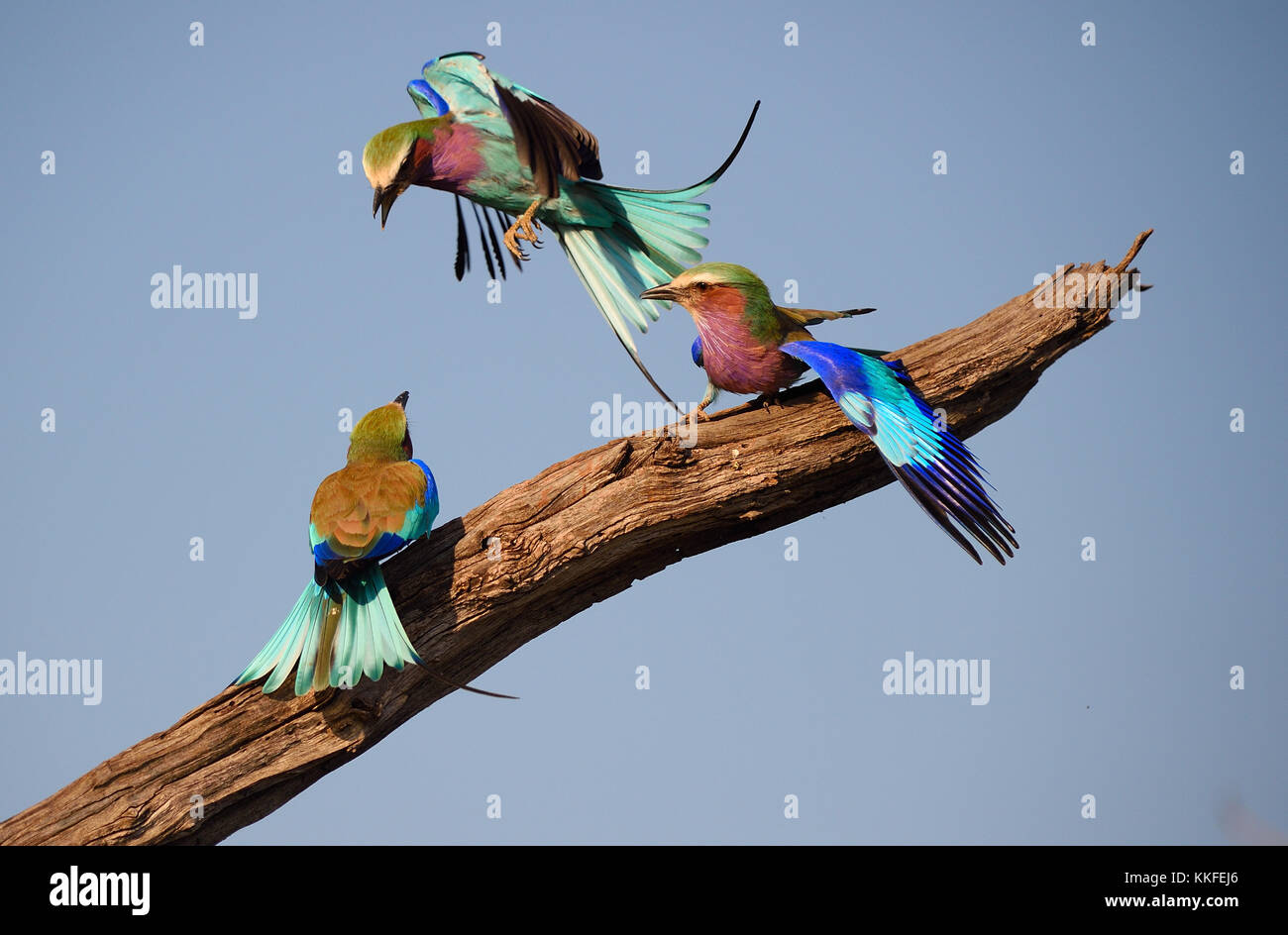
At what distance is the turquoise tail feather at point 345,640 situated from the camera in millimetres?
4891

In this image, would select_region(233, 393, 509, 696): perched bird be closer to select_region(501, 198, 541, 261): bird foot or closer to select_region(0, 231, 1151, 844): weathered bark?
select_region(0, 231, 1151, 844): weathered bark

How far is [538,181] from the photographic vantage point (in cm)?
556

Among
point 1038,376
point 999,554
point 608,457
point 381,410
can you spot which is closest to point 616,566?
point 608,457

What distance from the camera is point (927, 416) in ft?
16.8

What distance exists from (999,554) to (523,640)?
7.18 feet

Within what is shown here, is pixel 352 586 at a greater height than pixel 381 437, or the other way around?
pixel 381 437

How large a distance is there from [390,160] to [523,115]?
65 centimetres

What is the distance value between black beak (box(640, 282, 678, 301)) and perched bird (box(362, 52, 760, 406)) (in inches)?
20.5

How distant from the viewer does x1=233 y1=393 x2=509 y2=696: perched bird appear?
4.81 meters

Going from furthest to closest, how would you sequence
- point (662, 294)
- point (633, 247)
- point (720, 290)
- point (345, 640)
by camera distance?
point (633, 247)
point (662, 294)
point (720, 290)
point (345, 640)

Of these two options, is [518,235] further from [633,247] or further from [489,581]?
[489,581]

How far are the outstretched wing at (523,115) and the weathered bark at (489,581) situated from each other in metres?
1.36

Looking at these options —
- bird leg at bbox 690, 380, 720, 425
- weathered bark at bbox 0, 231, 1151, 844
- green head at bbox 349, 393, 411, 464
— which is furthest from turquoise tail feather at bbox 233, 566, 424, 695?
bird leg at bbox 690, 380, 720, 425

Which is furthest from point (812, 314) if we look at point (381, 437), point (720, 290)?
point (381, 437)
